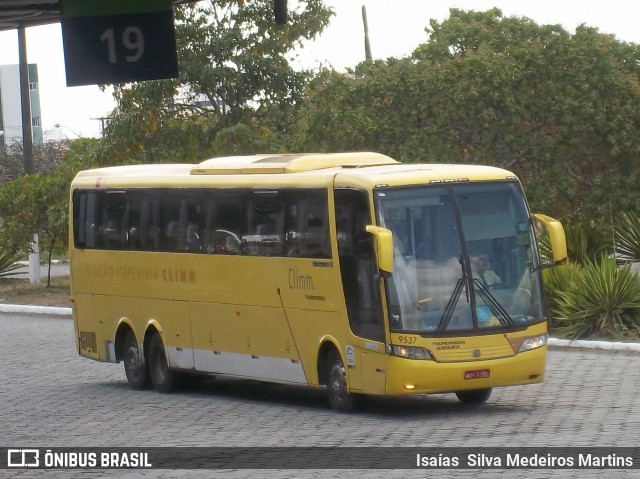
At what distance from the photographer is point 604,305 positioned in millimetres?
22938

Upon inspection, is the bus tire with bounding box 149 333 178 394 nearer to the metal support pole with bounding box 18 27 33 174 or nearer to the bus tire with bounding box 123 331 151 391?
the bus tire with bounding box 123 331 151 391

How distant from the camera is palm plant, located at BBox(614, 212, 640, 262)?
86.1ft

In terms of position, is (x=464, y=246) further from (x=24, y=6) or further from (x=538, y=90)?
(x=538, y=90)

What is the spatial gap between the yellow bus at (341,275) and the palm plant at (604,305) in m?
6.59

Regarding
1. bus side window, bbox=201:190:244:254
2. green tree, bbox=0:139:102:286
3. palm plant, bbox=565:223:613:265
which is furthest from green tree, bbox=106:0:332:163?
bus side window, bbox=201:190:244:254

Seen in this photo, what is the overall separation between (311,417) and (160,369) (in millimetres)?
4775

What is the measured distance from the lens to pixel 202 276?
18641mm

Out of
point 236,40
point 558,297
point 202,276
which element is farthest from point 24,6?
point 236,40

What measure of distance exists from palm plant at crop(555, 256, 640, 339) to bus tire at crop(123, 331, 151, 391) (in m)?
6.79

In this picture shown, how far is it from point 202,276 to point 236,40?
57.4 feet

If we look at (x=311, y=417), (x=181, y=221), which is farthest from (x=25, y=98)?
(x=311, y=417)

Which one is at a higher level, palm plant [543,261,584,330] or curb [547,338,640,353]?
palm plant [543,261,584,330]

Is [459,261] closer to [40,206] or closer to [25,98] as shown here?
[40,206]

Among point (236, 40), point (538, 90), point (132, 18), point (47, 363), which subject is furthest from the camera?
point (236, 40)
